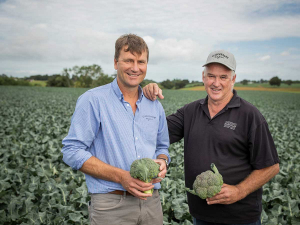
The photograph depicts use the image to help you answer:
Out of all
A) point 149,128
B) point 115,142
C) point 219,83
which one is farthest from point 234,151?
point 115,142

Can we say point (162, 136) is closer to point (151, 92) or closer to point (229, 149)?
point (151, 92)

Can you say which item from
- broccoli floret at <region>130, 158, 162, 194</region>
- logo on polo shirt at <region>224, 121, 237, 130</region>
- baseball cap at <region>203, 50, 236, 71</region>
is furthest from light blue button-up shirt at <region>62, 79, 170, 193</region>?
baseball cap at <region>203, 50, 236, 71</region>

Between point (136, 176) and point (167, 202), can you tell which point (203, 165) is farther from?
point (167, 202)

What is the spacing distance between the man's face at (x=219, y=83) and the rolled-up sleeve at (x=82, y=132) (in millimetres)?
1362

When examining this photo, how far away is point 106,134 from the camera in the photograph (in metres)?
2.35

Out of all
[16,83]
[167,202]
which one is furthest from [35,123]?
[16,83]

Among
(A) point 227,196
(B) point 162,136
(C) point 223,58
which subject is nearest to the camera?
(A) point 227,196

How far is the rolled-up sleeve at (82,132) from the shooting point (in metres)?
2.24

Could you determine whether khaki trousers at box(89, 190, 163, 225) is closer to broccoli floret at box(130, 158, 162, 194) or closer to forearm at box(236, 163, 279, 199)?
broccoli floret at box(130, 158, 162, 194)

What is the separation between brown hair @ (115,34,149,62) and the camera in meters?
2.33

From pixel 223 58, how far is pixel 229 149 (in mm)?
1042

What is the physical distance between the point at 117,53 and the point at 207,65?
1140 millimetres

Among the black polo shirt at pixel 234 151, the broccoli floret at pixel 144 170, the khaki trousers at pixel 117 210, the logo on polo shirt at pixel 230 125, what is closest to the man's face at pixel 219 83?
the black polo shirt at pixel 234 151

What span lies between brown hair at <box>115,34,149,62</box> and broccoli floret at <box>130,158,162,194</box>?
1.06m
